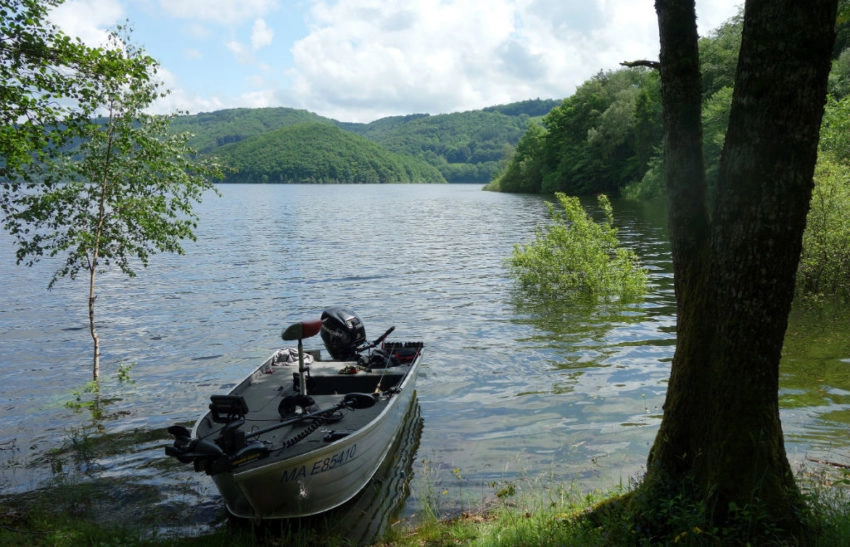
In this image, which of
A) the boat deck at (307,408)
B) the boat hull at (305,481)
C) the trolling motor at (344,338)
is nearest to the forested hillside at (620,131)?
the trolling motor at (344,338)

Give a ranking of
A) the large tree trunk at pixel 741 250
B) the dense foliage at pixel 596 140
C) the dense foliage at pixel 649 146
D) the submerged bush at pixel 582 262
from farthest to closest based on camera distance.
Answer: the dense foliage at pixel 596 140 < the submerged bush at pixel 582 262 < the dense foliage at pixel 649 146 < the large tree trunk at pixel 741 250

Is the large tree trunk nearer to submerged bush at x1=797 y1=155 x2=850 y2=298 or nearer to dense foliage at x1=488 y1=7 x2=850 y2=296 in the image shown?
dense foliage at x1=488 y1=7 x2=850 y2=296

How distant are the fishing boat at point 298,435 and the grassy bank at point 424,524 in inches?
19.5

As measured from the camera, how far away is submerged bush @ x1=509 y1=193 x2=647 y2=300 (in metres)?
23.1

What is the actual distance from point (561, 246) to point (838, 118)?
9579mm

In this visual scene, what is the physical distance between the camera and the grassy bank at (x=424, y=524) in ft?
18.7

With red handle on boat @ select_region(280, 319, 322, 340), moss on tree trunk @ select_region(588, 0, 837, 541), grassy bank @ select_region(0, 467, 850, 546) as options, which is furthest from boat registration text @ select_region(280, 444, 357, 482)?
moss on tree trunk @ select_region(588, 0, 837, 541)

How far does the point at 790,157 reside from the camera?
16.0 ft

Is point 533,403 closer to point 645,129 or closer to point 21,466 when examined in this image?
point 21,466

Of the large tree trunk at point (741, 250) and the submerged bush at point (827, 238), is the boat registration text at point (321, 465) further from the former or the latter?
the submerged bush at point (827, 238)

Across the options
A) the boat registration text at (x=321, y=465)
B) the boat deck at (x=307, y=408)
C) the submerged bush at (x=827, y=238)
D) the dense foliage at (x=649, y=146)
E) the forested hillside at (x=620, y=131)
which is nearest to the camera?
the boat registration text at (x=321, y=465)

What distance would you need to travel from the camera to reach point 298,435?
8.73m

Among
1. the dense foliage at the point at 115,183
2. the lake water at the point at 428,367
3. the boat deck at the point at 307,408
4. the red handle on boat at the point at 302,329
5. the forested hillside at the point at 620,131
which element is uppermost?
the forested hillside at the point at 620,131

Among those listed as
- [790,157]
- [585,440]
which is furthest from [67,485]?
[790,157]
